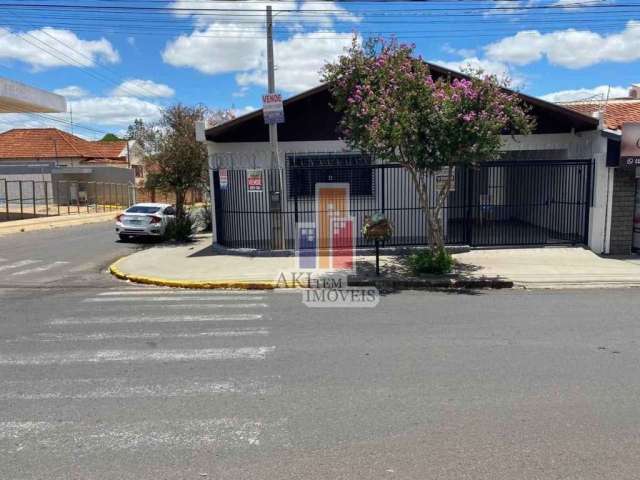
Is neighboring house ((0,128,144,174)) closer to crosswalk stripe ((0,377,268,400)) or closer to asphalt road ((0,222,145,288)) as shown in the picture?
asphalt road ((0,222,145,288))

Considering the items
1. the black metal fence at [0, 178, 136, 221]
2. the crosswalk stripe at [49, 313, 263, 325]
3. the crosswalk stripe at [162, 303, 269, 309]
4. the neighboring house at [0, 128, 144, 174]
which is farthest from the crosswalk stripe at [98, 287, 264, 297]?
the neighboring house at [0, 128, 144, 174]

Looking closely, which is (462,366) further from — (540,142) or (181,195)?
(181,195)

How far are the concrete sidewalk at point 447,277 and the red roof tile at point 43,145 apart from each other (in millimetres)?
43774

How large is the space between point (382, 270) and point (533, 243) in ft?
16.9

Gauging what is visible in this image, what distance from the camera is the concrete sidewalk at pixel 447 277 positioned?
1083cm

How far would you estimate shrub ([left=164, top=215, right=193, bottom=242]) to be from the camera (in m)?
18.6

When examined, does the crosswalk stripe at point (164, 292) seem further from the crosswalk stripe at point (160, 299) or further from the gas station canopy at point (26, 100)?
the gas station canopy at point (26, 100)

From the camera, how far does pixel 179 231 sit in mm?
18609

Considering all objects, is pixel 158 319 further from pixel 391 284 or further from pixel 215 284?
pixel 391 284

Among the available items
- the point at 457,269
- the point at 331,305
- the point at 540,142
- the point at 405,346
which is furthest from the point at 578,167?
the point at 405,346

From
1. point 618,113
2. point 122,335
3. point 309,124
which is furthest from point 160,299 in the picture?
point 618,113

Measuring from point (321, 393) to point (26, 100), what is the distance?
27299 mm

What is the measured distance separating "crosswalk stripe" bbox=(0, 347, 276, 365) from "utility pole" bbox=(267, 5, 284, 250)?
7.73 metres

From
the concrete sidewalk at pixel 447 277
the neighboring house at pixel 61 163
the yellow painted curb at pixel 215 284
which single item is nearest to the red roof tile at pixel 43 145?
the neighboring house at pixel 61 163
